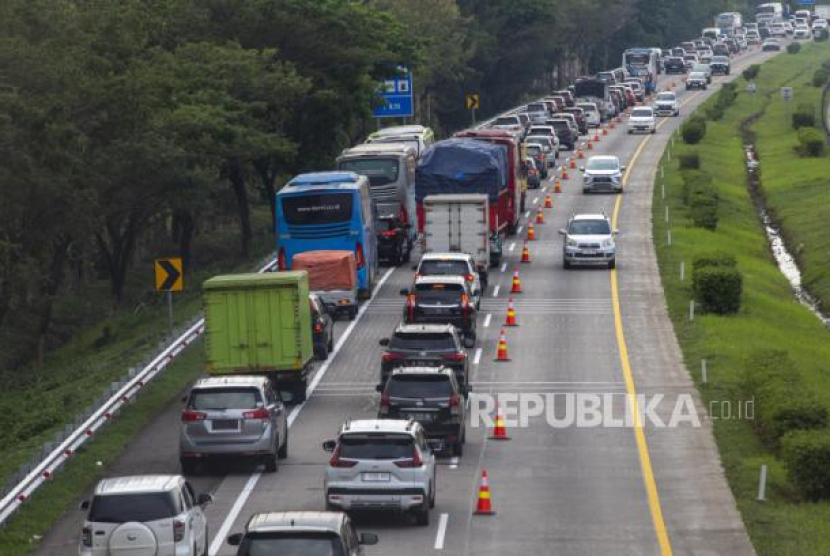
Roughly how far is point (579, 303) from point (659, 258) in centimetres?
965

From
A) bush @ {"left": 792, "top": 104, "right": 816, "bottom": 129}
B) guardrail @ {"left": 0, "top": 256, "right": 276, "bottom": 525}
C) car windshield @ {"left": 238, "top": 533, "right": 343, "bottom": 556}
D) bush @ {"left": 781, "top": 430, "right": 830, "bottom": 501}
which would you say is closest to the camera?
car windshield @ {"left": 238, "top": 533, "right": 343, "bottom": 556}

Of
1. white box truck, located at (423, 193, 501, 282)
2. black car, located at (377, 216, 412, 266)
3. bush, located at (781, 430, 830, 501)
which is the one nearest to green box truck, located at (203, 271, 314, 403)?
bush, located at (781, 430, 830, 501)

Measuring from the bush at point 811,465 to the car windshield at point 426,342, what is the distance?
969 centimetres

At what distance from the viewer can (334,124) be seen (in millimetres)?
75500

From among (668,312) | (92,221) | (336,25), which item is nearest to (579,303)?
(668,312)

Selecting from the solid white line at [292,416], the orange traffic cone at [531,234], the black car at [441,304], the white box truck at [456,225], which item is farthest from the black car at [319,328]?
the orange traffic cone at [531,234]

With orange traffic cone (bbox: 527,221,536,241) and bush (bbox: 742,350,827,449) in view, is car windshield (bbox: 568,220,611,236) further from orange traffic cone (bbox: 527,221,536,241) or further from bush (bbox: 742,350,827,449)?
bush (bbox: 742,350,827,449)

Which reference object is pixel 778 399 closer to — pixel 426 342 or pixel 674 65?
pixel 426 342

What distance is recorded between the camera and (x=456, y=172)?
5731cm

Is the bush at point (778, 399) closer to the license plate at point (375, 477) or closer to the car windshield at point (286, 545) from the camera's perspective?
the license plate at point (375, 477)

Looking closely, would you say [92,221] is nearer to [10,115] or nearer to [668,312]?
[10,115]

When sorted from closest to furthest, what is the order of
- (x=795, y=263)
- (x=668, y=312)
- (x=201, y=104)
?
(x=668, y=312), (x=201, y=104), (x=795, y=263)

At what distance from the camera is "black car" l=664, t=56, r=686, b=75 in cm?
17512

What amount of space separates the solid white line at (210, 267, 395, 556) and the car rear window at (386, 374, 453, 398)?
2.95 metres
